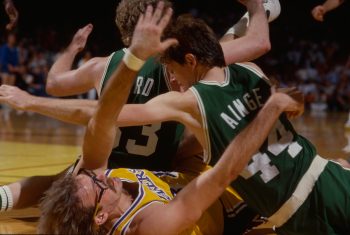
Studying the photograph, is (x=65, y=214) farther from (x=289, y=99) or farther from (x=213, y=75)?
(x=289, y=99)

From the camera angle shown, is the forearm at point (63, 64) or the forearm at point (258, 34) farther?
the forearm at point (63, 64)

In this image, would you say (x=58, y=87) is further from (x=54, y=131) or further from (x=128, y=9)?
(x=54, y=131)

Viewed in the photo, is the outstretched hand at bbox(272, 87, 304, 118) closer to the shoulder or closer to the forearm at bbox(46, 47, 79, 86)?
the shoulder

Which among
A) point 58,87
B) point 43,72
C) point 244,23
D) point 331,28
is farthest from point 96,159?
point 331,28

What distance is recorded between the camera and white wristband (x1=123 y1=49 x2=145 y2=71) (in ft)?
10.3

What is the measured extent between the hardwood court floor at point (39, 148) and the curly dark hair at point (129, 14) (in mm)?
1407

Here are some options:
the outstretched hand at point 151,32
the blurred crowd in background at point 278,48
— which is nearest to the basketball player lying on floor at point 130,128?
the outstretched hand at point 151,32

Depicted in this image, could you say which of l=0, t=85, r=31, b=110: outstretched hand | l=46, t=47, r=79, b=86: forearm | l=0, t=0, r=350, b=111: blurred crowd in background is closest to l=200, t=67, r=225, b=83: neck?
l=0, t=85, r=31, b=110: outstretched hand

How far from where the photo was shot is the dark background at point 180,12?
23.6m

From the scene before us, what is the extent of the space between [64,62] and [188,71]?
163cm

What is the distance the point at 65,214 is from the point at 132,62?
0.81 m

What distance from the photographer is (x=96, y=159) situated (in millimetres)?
3688

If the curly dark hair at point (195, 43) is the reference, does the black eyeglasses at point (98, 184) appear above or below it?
below

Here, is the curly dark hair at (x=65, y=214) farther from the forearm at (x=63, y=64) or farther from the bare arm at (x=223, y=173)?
the forearm at (x=63, y=64)
